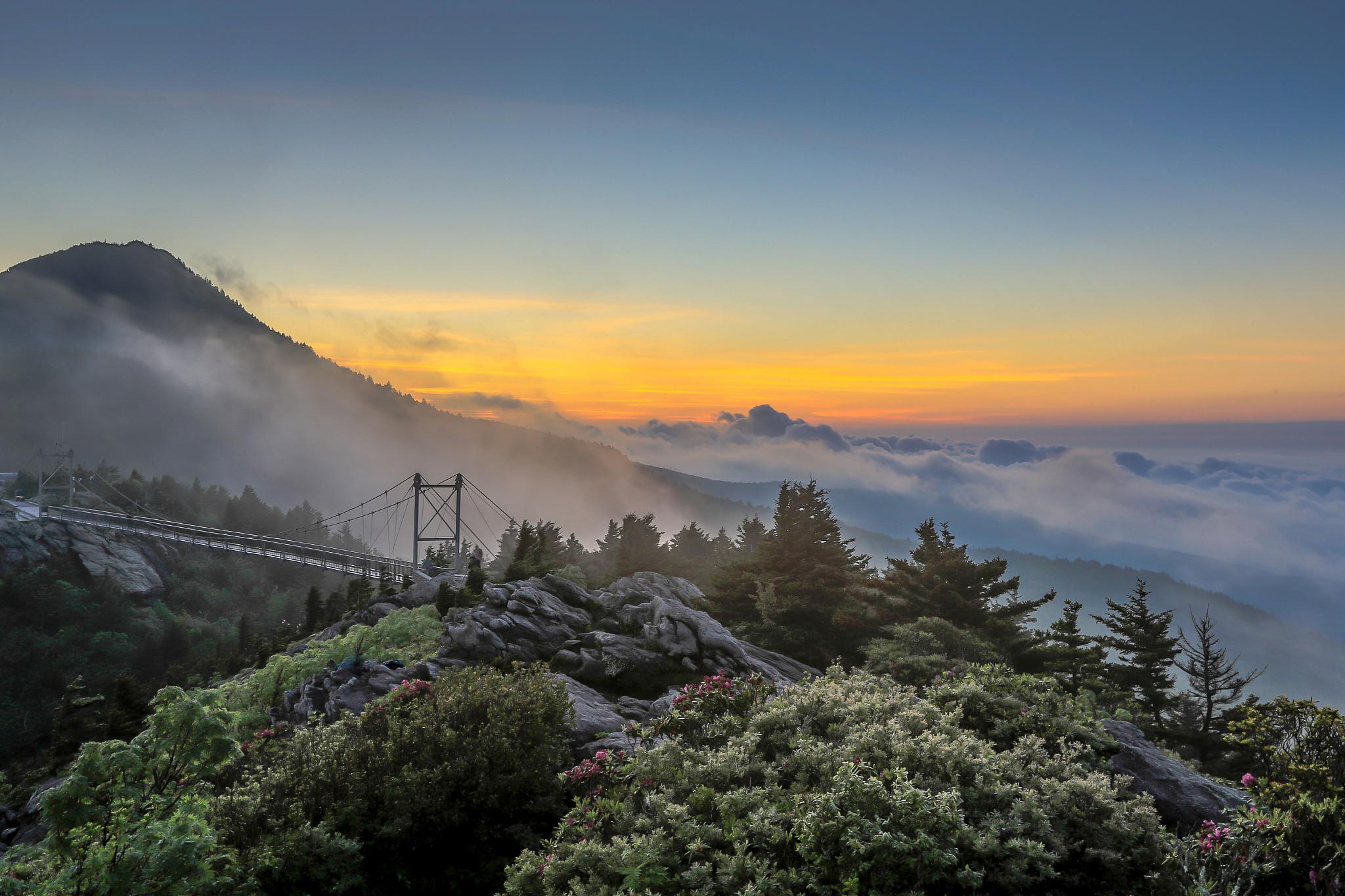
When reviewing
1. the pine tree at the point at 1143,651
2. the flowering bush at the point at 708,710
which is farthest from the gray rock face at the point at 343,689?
the pine tree at the point at 1143,651

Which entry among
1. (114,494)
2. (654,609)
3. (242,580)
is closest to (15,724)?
(242,580)

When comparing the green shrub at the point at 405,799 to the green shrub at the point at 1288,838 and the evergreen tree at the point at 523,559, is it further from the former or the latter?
the evergreen tree at the point at 523,559

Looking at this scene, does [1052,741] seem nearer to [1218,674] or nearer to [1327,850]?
[1327,850]

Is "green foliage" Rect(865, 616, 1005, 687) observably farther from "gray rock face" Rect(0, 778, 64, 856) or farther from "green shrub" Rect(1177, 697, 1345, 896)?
"gray rock face" Rect(0, 778, 64, 856)

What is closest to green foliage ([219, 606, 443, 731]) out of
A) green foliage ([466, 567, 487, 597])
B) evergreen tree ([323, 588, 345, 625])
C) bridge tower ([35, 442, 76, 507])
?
green foliage ([466, 567, 487, 597])

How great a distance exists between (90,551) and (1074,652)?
362 feet

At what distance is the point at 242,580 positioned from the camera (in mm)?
116062

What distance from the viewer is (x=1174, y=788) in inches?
370

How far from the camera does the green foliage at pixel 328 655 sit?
19.9m

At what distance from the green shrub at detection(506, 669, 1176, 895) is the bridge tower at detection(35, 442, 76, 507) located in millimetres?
98778

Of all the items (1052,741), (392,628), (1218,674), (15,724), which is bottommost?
(15,724)

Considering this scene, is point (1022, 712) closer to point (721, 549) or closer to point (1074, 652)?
point (1074, 652)

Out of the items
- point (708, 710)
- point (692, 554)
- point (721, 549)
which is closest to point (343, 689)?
point (708, 710)

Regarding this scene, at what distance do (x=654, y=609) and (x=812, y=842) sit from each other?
46.5 ft
